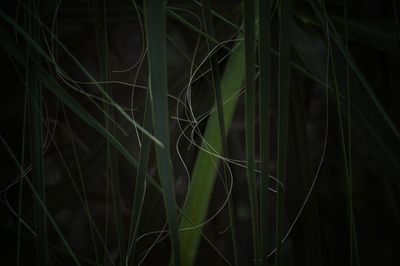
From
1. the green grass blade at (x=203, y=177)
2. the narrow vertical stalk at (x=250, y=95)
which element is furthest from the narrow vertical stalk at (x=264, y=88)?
the green grass blade at (x=203, y=177)

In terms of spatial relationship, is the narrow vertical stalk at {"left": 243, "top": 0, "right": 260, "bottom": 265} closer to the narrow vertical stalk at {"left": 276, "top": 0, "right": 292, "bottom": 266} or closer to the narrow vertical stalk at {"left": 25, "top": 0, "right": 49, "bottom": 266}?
the narrow vertical stalk at {"left": 276, "top": 0, "right": 292, "bottom": 266}

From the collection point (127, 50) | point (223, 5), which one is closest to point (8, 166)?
point (127, 50)

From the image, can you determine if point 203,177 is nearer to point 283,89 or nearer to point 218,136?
point 218,136

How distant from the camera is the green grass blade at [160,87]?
26 cm

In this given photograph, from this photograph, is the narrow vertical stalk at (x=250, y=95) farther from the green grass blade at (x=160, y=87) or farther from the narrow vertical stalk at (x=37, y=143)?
the narrow vertical stalk at (x=37, y=143)

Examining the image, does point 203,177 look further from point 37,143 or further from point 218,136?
point 37,143

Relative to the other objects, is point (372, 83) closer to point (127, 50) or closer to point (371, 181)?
point (371, 181)

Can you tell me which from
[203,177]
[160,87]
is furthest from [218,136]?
[160,87]

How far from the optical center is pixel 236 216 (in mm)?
468

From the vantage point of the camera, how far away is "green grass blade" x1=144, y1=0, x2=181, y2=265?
264 millimetres

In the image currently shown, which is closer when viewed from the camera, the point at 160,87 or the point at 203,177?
the point at 160,87

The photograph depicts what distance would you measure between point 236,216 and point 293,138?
11cm

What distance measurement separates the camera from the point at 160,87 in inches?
10.5

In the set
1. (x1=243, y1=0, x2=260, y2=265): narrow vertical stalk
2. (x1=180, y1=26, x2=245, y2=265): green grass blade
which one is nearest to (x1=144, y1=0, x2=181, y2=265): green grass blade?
(x1=243, y1=0, x2=260, y2=265): narrow vertical stalk
